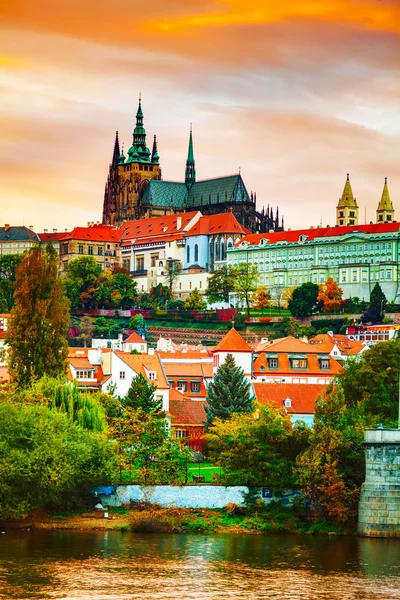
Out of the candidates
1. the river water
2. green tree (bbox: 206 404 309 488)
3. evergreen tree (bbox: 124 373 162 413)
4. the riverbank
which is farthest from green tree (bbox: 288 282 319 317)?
the river water

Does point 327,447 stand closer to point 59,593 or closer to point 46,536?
point 46,536

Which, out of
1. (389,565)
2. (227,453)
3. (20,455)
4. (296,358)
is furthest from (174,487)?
(296,358)

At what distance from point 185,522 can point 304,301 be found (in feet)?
428

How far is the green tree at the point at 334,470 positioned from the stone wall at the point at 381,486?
94cm

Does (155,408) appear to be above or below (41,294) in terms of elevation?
below

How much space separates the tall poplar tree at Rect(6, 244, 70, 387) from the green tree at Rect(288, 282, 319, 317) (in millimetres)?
119714

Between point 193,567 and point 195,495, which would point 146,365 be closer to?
point 195,495

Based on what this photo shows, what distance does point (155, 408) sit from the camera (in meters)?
83.0

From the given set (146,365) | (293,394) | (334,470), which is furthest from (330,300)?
(334,470)

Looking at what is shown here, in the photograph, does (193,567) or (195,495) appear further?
(195,495)

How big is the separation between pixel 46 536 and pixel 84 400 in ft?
37.0

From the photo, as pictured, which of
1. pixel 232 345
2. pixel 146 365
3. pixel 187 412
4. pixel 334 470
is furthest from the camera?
pixel 232 345

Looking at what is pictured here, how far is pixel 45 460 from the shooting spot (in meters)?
64.0

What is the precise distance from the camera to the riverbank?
212 ft
